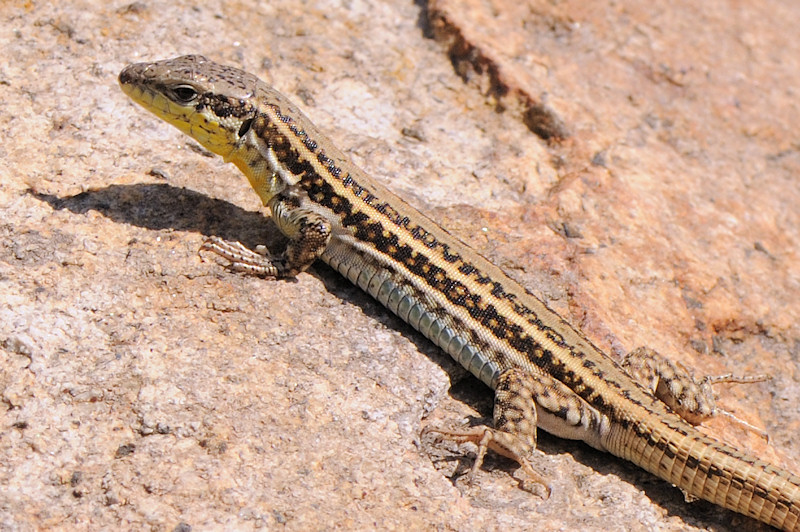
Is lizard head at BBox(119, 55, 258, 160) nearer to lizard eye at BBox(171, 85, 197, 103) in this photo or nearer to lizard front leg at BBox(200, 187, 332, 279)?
lizard eye at BBox(171, 85, 197, 103)

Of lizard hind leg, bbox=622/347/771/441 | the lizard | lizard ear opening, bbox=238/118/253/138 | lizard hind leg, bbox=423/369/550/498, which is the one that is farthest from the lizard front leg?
lizard hind leg, bbox=622/347/771/441

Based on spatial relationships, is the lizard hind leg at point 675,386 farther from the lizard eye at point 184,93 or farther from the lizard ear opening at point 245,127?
the lizard eye at point 184,93

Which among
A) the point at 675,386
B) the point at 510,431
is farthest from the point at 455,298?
the point at 675,386

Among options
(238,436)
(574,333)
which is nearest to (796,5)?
(574,333)

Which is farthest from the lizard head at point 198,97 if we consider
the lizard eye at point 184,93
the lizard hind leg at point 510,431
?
the lizard hind leg at point 510,431

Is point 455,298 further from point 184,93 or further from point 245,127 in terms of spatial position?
point 184,93

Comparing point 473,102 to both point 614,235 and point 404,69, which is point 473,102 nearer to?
point 404,69
